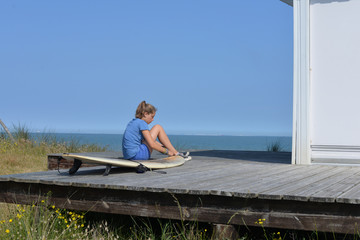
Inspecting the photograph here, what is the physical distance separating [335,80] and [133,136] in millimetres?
3362

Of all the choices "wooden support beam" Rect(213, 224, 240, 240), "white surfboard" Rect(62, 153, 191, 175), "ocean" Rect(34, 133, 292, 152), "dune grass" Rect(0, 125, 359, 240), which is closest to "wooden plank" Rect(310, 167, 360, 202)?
"dune grass" Rect(0, 125, 359, 240)

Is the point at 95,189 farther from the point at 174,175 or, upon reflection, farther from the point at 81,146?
the point at 81,146

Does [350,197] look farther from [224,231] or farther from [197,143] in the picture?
[197,143]

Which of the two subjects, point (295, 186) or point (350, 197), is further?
point (295, 186)

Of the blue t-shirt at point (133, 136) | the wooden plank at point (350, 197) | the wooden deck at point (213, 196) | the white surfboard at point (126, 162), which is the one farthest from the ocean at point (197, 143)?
the wooden plank at point (350, 197)

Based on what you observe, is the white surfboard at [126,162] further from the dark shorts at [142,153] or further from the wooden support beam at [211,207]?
the wooden support beam at [211,207]

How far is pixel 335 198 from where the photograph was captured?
3805 millimetres

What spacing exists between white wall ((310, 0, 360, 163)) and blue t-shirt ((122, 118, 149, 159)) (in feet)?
9.55

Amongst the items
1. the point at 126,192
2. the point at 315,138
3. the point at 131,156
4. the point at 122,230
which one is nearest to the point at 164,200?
the point at 126,192

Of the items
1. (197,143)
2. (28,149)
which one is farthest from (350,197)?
(197,143)

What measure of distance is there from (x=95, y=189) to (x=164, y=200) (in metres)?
0.78

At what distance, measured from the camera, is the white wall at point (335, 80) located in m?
7.38

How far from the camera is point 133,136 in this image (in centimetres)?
629

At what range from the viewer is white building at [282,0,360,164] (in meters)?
7.39
